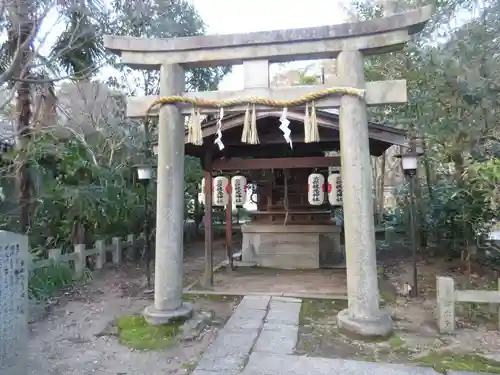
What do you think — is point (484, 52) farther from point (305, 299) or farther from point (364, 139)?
point (305, 299)

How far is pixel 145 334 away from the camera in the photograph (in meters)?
5.32

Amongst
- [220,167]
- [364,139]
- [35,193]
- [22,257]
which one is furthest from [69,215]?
[364,139]

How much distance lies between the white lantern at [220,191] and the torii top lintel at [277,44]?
3.74 m

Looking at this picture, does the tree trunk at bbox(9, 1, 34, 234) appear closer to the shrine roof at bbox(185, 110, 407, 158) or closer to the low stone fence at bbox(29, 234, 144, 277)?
the low stone fence at bbox(29, 234, 144, 277)

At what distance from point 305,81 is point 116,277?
15271 mm

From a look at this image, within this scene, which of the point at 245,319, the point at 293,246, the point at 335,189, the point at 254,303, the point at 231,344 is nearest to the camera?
the point at 231,344

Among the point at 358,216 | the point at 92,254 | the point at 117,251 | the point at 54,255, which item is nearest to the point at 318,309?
the point at 358,216

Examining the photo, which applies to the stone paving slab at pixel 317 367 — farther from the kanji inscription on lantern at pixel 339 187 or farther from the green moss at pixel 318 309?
the kanji inscription on lantern at pixel 339 187

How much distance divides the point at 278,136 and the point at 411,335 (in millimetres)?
5008

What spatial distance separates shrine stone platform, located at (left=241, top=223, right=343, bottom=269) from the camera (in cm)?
1020

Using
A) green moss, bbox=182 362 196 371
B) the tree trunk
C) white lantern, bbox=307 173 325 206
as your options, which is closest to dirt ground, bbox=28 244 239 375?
green moss, bbox=182 362 196 371

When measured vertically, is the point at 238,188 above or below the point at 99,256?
above

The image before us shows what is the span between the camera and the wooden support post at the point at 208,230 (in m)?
8.00

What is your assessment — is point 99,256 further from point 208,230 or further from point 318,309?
point 318,309
